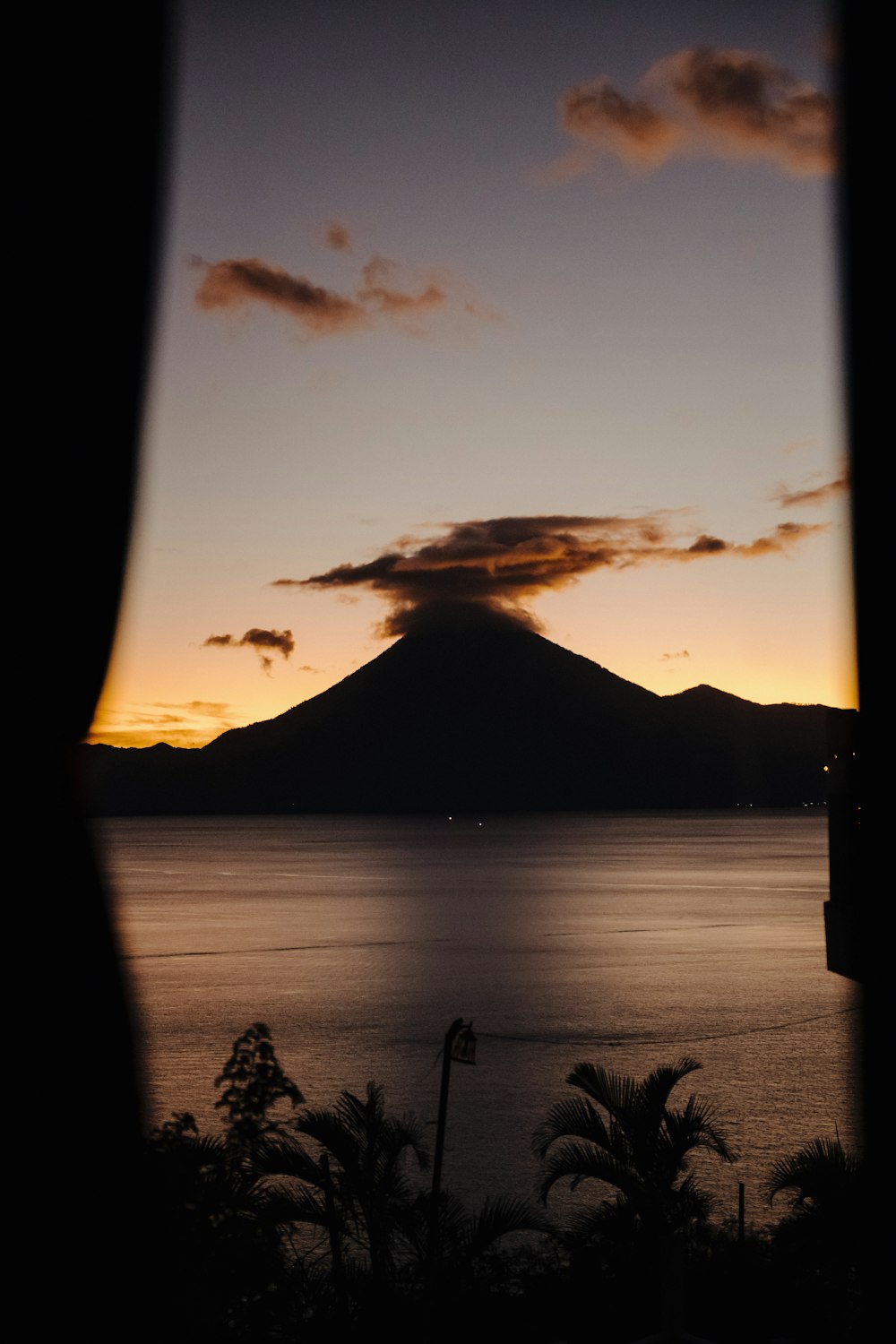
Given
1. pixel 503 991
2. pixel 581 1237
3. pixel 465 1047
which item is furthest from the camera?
pixel 503 991

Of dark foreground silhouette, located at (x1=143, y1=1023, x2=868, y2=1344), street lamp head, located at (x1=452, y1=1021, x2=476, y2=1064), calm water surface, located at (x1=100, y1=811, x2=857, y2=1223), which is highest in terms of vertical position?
street lamp head, located at (x1=452, y1=1021, x2=476, y2=1064)

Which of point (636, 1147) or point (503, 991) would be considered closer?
point (636, 1147)

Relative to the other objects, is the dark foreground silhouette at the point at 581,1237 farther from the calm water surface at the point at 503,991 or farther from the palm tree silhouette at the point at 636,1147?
the calm water surface at the point at 503,991

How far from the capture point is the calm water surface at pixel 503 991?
25.1 m

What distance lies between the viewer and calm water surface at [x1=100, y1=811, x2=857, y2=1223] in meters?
25.1

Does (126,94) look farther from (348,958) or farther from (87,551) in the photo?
(348,958)

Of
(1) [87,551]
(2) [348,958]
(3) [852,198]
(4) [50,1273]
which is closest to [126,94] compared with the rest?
(1) [87,551]

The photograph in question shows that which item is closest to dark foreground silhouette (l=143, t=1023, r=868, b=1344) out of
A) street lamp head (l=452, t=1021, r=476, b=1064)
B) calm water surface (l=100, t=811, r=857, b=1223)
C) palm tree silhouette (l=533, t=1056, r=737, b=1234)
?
palm tree silhouette (l=533, t=1056, r=737, b=1234)

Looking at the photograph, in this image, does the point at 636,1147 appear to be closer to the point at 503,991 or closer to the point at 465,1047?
the point at 465,1047

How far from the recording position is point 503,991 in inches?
1609

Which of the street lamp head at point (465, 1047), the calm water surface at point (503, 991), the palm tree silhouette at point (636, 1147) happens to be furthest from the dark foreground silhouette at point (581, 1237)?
the calm water surface at point (503, 991)

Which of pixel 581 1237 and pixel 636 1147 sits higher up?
pixel 636 1147

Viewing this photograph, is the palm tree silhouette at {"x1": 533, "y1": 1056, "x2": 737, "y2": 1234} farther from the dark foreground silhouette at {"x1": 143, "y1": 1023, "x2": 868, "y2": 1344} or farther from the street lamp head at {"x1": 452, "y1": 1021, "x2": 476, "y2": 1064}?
the street lamp head at {"x1": 452, "y1": 1021, "x2": 476, "y2": 1064}

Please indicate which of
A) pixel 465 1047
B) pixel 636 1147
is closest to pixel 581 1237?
pixel 636 1147
